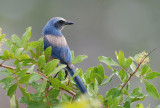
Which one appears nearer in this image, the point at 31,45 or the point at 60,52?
the point at 31,45

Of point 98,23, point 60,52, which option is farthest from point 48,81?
point 98,23

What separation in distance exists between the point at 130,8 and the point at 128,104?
A: 1144 cm

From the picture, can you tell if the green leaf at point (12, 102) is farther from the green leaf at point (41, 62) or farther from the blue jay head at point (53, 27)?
the blue jay head at point (53, 27)

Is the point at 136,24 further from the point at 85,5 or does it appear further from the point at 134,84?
the point at 134,84

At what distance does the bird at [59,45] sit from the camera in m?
2.56

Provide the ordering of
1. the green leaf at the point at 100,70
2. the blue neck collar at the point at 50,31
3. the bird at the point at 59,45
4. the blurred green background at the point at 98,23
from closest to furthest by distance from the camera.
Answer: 1. the green leaf at the point at 100,70
2. the bird at the point at 59,45
3. the blue neck collar at the point at 50,31
4. the blurred green background at the point at 98,23

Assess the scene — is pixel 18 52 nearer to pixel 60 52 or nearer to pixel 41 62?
pixel 41 62

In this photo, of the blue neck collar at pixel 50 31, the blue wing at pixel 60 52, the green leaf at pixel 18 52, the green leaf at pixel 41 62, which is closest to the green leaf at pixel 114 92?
the green leaf at pixel 41 62

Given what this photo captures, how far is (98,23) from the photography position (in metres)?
12.0

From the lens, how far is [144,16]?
42.2 feet

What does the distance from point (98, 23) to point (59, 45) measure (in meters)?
8.66

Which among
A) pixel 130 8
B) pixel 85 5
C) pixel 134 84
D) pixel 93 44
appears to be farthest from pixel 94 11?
pixel 134 84

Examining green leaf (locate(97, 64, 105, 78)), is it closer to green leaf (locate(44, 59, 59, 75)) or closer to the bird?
the bird

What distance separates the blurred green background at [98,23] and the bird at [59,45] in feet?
18.2
